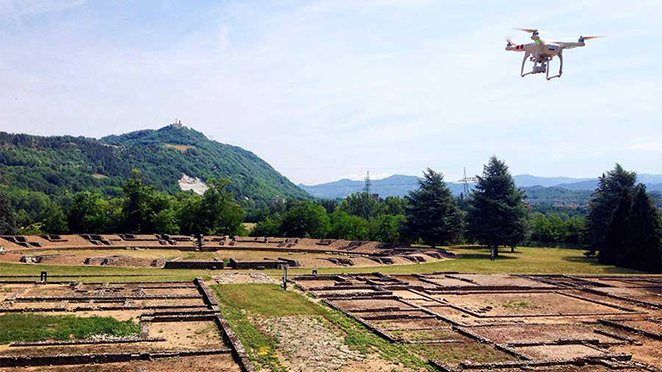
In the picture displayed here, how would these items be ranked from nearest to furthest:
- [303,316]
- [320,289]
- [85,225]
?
[303,316]
[320,289]
[85,225]

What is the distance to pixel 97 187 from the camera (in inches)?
5389

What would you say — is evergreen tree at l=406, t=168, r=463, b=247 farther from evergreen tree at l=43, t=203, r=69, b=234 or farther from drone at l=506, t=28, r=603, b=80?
evergreen tree at l=43, t=203, r=69, b=234

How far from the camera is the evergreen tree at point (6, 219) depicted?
57.5m

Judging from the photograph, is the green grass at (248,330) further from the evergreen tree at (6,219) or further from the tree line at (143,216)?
the evergreen tree at (6,219)

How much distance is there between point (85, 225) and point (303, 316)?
160 ft

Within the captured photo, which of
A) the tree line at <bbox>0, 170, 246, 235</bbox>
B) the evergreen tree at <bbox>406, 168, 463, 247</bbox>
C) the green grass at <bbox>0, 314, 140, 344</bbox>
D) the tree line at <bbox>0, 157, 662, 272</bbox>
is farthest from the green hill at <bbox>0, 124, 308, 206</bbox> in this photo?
the green grass at <bbox>0, 314, 140, 344</bbox>

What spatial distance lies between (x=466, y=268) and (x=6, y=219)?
53292mm

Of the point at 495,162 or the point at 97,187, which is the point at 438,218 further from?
the point at 97,187

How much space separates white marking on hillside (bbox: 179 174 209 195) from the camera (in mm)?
175837

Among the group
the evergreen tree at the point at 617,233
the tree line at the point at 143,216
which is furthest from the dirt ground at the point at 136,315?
the evergreen tree at the point at 617,233

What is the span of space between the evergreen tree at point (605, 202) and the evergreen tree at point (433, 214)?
12653 millimetres

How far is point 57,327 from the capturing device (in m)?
16.5

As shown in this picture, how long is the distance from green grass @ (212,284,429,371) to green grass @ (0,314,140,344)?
12.0 feet

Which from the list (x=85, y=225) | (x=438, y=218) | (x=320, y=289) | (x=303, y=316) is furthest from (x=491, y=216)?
(x=85, y=225)
